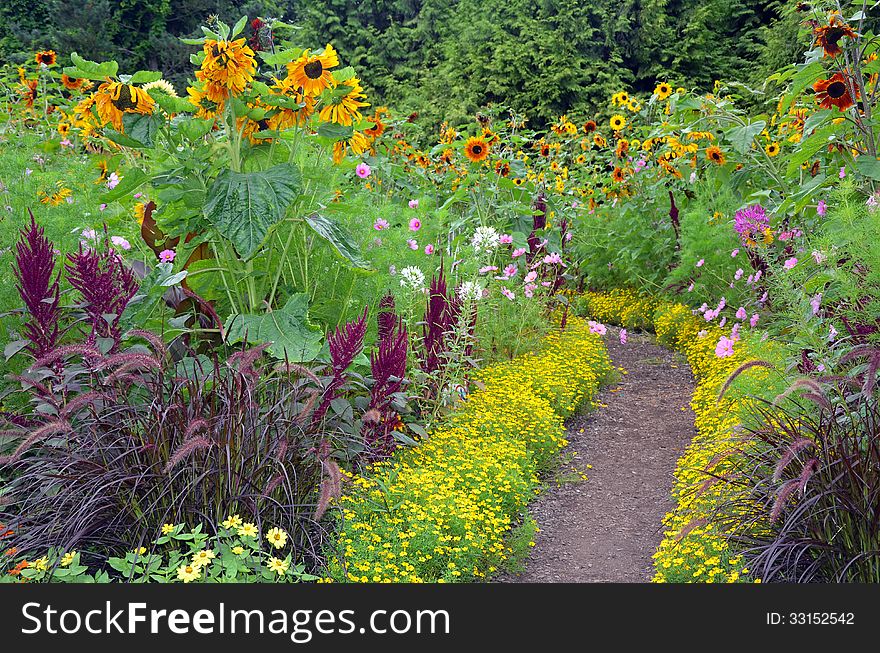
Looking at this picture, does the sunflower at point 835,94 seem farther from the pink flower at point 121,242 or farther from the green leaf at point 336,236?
the pink flower at point 121,242

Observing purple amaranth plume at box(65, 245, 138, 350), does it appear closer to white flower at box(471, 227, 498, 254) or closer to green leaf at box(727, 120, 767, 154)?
white flower at box(471, 227, 498, 254)

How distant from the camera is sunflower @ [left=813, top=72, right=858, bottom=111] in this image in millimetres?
3738

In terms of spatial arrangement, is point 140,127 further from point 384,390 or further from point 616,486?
point 616,486

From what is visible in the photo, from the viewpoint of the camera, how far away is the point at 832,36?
3.75 meters

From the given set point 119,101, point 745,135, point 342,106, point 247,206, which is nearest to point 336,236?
point 247,206

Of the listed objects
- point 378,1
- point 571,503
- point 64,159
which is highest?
point 378,1

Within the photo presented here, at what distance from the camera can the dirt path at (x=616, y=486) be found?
3.43m

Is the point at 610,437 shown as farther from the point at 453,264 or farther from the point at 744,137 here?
the point at 744,137

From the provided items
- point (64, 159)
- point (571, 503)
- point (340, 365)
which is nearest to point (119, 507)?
point (340, 365)

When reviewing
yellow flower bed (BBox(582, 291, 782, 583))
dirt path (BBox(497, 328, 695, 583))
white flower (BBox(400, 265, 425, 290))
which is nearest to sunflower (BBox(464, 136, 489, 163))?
dirt path (BBox(497, 328, 695, 583))

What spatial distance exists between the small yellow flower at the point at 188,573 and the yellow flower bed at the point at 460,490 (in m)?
0.51

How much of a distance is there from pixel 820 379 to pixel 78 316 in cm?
271

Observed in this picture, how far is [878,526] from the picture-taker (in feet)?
8.75

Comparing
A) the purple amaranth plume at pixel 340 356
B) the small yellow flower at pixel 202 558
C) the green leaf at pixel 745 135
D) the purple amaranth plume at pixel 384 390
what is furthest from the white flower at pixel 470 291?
the small yellow flower at pixel 202 558
